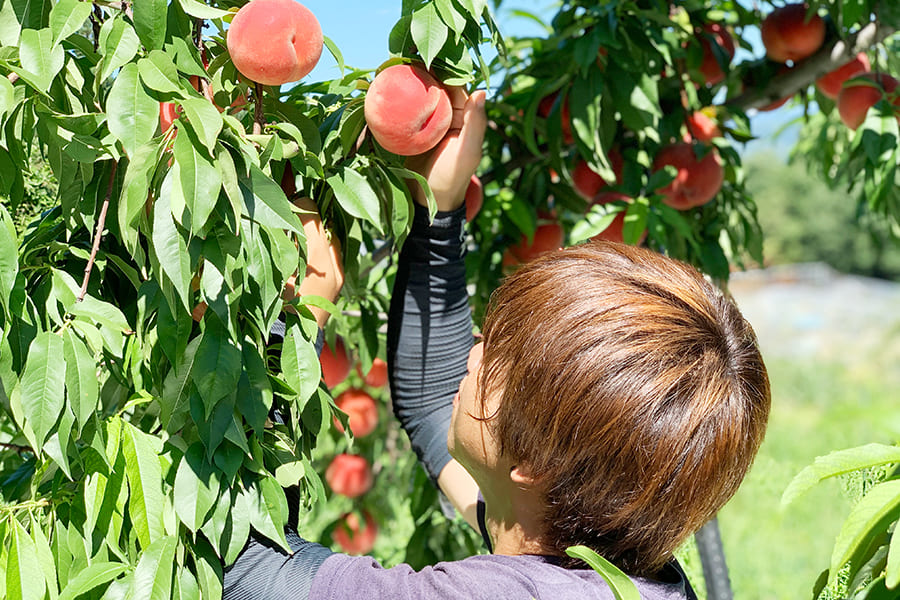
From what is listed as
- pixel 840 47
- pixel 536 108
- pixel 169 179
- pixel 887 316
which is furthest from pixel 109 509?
pixel 887 316

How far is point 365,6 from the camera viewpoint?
2.61 ft

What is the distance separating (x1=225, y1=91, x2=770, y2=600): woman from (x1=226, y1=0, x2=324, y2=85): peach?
266 mm

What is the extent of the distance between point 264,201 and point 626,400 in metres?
0.31

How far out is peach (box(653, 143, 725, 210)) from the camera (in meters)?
1.29

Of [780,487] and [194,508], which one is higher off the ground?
[194,508]

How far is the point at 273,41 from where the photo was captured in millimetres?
645

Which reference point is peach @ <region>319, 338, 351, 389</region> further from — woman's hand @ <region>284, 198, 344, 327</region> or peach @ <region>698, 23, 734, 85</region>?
peach @ <region>698, 23, 734, 85</region>

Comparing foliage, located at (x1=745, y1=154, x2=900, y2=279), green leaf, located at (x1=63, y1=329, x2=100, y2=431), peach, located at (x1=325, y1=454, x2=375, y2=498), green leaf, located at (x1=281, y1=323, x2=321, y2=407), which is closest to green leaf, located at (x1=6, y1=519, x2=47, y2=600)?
green leaf, located at (x1=63, y1=329, x2=100, y2=431)

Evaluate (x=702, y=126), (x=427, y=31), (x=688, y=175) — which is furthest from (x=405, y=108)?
(x=702, y=126)

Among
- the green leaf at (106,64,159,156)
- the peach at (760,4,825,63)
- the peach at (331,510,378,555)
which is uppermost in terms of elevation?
the green leaf at (106,64,159,156)

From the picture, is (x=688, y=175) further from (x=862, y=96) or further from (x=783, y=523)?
(x=783, y=523)

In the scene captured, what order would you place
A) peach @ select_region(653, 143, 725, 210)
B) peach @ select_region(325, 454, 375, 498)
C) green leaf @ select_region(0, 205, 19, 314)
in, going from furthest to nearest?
peach @ select_region(325, 454, 375, 498), peach @ select_region(653, 143, 725, 210), green leaf @ select_region(0, 205, 19, 314)

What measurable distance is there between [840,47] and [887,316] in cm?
981

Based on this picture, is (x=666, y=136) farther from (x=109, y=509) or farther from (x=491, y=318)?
(x=109, y=509)
